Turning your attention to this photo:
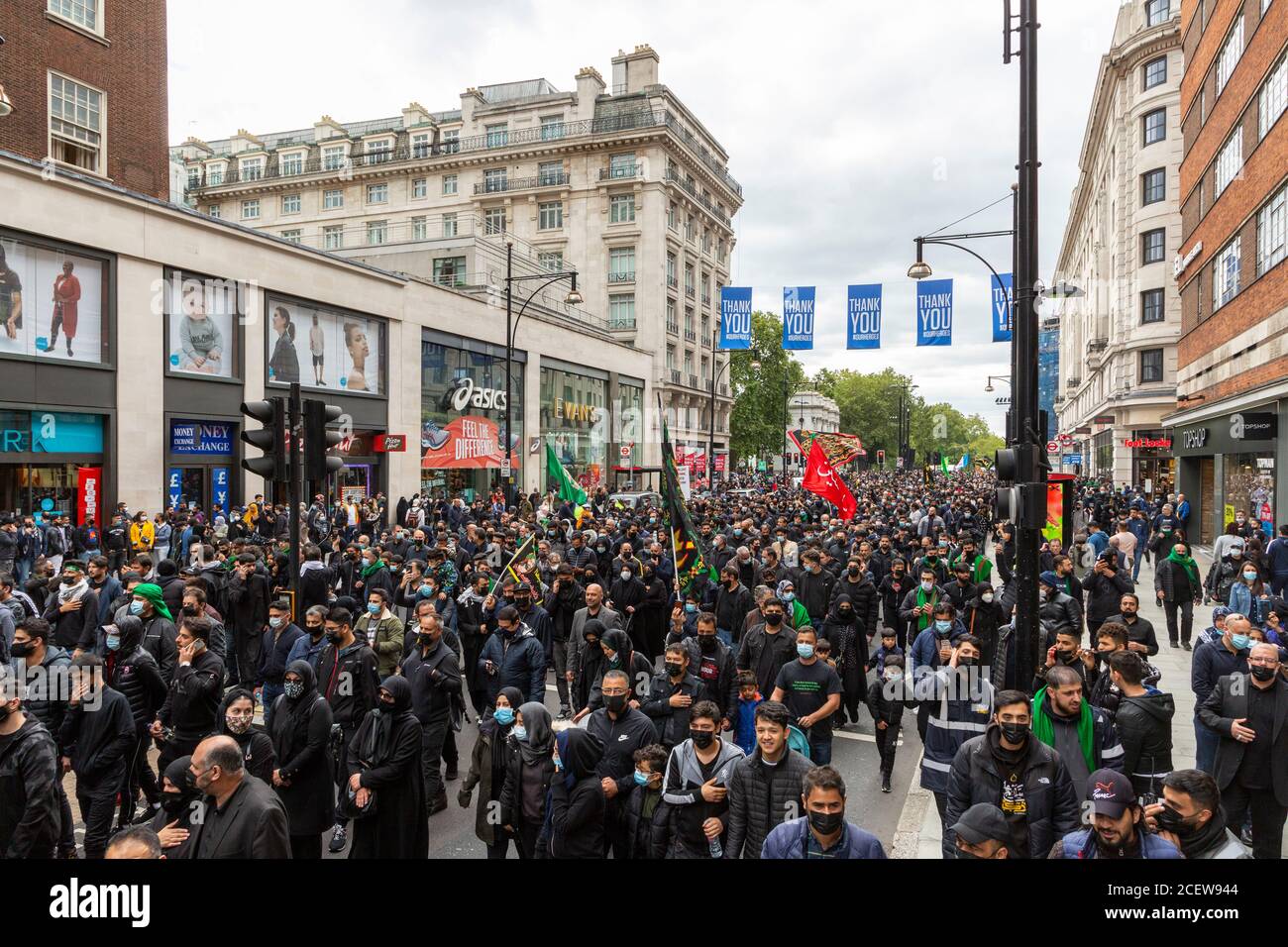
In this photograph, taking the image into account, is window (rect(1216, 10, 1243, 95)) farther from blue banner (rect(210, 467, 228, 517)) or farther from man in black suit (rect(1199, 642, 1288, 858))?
blue banner (rect(210, 467, 228, 517))

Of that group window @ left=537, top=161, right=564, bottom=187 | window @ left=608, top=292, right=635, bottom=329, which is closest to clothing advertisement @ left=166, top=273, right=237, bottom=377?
window @ left=608, top=292, right=635, bottom=329

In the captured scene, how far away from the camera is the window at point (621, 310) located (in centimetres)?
5500

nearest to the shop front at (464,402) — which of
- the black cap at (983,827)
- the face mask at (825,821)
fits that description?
the face mask at (825,821)

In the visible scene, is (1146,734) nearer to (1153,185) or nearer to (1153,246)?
(1153,246)

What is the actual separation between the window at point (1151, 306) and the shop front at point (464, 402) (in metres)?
29.8

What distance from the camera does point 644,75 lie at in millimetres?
55938

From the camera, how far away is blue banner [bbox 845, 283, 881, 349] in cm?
2464

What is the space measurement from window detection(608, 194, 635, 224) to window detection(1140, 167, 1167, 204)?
2938 cm

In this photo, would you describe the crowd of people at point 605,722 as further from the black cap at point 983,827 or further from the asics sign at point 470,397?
the asics sign at point 470,397

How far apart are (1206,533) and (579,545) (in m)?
22.9

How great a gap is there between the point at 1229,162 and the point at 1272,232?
5.92 m

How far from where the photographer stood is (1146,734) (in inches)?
210

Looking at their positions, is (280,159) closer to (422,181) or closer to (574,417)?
(422,181)
